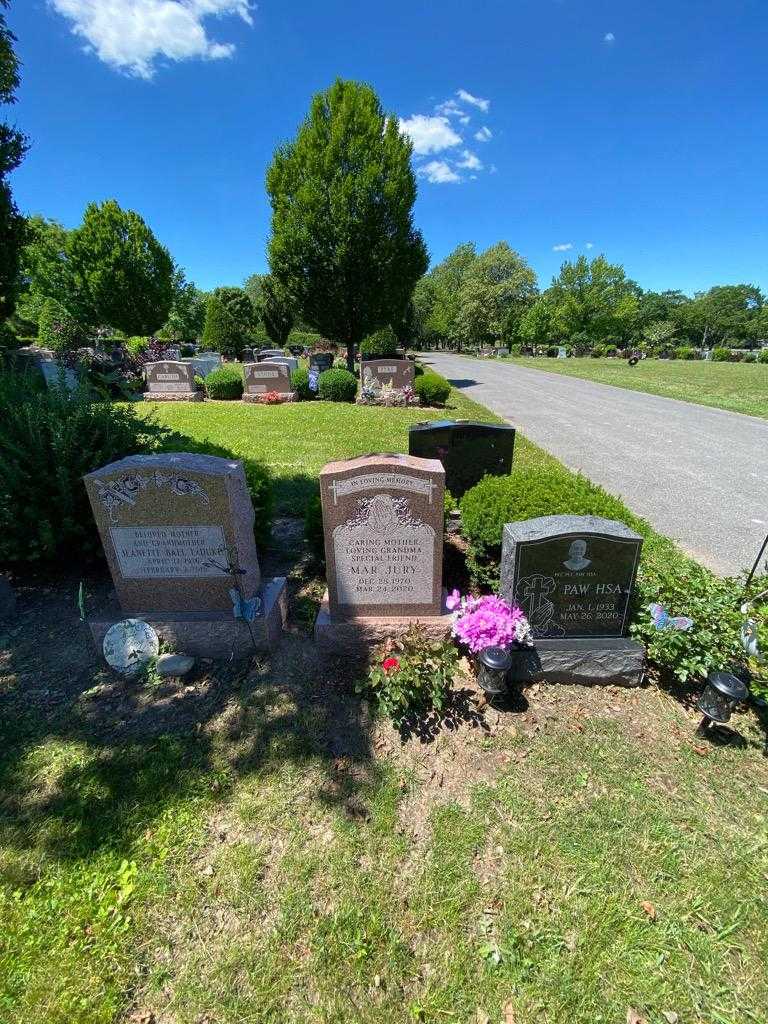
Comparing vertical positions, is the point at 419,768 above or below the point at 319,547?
below

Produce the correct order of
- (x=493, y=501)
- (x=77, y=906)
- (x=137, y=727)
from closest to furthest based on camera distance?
1. (x=77, y=906)
2. (x=137, y=727)
3. (x=493, y=501)

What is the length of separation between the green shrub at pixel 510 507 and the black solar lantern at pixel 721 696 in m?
1.73

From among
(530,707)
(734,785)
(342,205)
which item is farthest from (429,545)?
(342,205)

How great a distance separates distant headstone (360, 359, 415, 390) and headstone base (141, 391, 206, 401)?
22.8ft

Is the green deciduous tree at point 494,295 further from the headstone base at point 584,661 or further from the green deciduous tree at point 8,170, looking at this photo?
the headstone base at point 584,661

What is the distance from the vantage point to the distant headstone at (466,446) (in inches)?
249

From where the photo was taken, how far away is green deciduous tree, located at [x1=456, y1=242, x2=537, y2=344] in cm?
6272

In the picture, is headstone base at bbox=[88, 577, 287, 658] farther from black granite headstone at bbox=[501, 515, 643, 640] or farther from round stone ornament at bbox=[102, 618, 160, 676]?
black granite headstone at bbox=[501, 515, 643, 640]

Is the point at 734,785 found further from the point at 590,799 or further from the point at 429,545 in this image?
the point at 429,545

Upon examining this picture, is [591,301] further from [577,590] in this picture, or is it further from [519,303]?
[577,590]

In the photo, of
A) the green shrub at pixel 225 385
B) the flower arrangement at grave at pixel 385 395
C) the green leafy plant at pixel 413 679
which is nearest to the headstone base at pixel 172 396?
the green shrub at pixel 225 385

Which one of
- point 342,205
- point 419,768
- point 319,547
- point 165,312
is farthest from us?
point 165,312

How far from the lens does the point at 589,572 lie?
357cm

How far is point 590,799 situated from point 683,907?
2.00 feet
